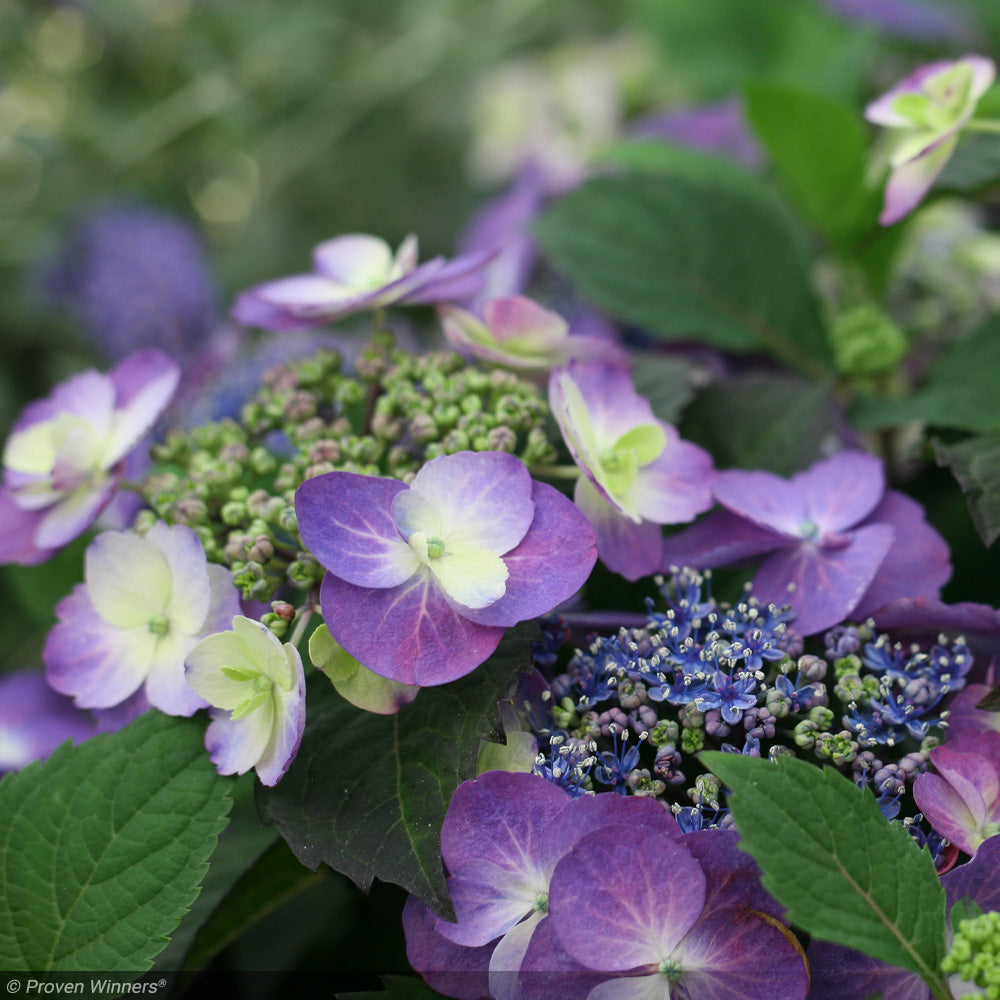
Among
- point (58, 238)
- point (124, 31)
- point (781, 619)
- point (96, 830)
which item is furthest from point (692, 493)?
point (124, 31)

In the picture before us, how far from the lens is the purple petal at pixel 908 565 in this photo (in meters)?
0.47

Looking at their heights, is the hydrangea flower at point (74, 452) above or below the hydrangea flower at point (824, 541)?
above

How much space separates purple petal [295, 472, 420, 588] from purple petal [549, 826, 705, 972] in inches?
5.2

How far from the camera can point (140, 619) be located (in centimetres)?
46

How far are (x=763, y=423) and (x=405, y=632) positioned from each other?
300 millimetres

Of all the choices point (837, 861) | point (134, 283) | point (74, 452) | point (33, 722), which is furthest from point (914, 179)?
point (134, 283)

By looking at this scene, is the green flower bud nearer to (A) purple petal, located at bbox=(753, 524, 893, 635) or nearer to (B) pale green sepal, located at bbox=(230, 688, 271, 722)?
(A) purple petal, located at bbox=(753, 524, 893, 635)

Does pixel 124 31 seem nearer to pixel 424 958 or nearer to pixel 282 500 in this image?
pixel 282 500

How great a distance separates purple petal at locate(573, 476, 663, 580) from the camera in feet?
1.48

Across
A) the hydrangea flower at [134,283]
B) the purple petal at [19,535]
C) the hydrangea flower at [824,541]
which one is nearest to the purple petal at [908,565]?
the hydrangea flower at [824,541]

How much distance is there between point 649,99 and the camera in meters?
1.29

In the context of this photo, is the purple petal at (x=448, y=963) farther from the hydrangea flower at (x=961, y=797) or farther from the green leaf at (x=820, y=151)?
the green leaf at (x=820, y=151)

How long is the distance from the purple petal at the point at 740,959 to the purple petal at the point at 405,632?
5.3 inches

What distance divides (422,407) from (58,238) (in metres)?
0.83
